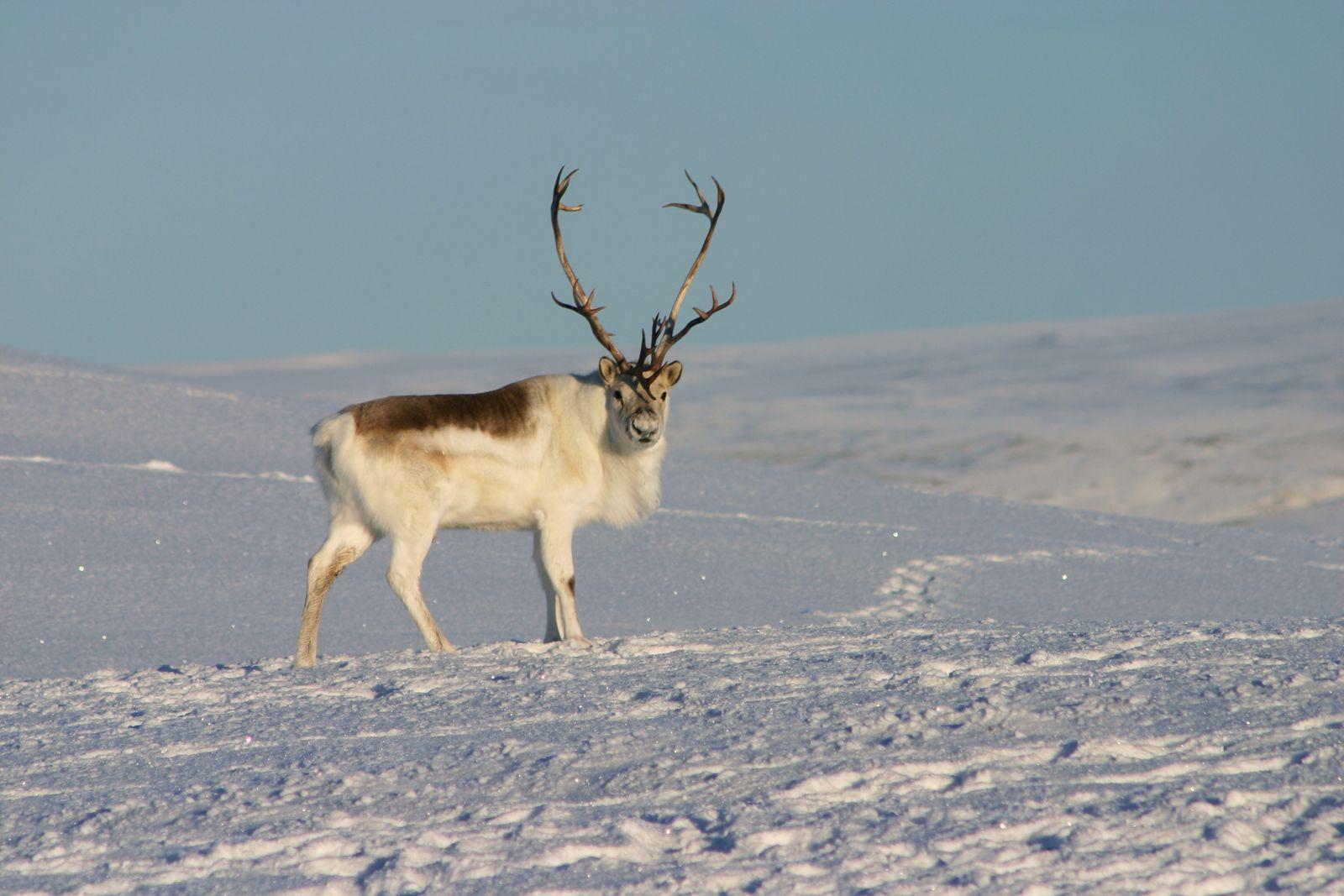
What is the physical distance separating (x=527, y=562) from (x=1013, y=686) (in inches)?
260

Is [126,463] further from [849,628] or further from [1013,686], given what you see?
[1013,686]

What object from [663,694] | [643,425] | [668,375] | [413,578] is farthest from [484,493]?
[663,694]

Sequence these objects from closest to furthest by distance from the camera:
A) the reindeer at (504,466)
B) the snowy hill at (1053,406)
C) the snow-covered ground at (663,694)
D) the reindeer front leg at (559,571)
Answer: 1. the snow-covered ground at (663,694)
2. the reindeer at (504,466)
3. the reindeer front leg at (559,571)
4. the snowy hill at (1053,406)

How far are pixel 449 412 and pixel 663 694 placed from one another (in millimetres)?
1956

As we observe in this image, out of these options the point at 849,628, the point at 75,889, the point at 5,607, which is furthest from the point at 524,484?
the point at 5,607

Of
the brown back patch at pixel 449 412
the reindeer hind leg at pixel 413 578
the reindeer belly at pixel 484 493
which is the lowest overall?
the reindeer hind leg at pixel 413 578

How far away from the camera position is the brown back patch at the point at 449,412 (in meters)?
6.77

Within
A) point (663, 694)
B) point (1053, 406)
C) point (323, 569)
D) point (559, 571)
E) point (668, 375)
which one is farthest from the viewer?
point (1053, 406)

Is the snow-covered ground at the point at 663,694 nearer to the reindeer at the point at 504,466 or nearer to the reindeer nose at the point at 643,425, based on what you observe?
the reindeer at the point at 504,466

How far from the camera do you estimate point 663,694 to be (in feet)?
18.3

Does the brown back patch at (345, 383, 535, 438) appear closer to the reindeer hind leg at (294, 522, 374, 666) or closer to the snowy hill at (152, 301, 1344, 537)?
the reindeer hind leg at (294, 522, 374, 666)

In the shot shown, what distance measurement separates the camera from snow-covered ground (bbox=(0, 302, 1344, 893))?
385 cm

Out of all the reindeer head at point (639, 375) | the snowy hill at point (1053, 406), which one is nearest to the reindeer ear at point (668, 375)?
the reindeer head at point (639, 375)

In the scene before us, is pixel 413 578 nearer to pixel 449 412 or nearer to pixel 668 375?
pixel 449 412
